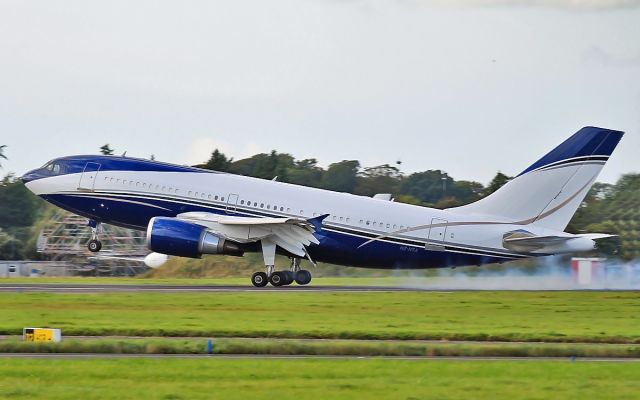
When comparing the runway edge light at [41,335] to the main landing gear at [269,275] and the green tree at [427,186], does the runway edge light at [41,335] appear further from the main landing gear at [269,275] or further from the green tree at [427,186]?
the green tree at [427,186]

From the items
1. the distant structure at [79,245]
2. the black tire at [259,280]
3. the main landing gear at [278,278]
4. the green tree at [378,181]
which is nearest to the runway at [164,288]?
the black tire at [259,280]

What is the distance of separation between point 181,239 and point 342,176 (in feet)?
166

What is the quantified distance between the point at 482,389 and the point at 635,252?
41023 millimetres

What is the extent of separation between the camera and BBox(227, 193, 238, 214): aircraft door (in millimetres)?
50625

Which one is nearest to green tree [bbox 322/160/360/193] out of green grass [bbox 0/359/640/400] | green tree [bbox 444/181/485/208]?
green tree [bbox 444/181/485/208]

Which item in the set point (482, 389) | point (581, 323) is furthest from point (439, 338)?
point (482, 389)

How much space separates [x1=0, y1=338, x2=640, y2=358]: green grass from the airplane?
2042 centimetres

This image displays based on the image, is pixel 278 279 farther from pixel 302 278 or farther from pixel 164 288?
pixel 164 288

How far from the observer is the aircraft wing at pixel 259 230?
1924 inches

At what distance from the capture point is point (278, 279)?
49.8 metres

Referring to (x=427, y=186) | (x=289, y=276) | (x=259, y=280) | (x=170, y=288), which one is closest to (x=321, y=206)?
(x=289, y=276)

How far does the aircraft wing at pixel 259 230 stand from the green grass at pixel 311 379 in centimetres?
2454

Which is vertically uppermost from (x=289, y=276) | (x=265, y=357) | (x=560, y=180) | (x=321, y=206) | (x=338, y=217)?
(x=560, y=180)

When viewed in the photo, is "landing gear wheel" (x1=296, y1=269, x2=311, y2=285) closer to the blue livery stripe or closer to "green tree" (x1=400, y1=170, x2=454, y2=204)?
the blue livery stripe
